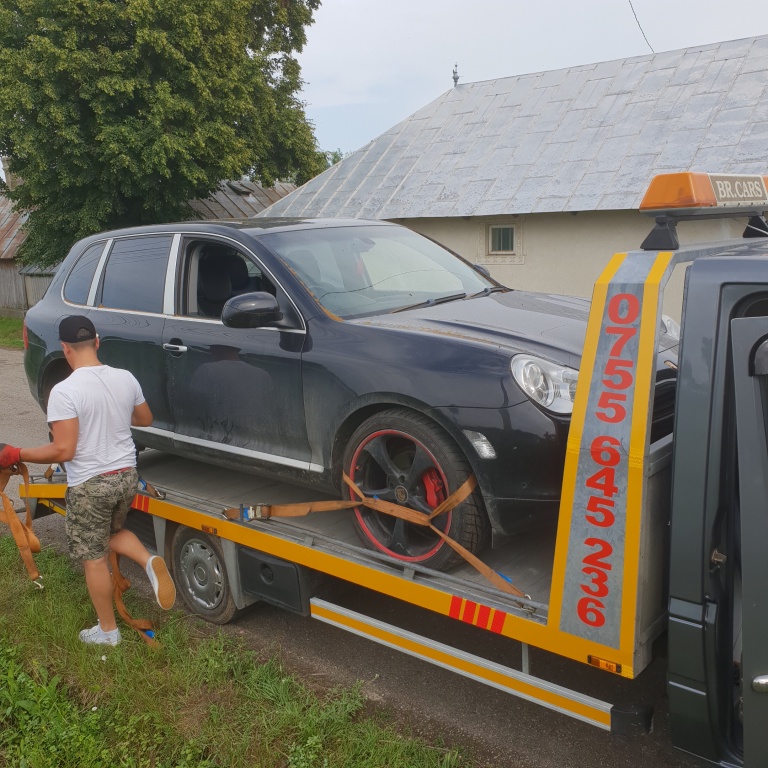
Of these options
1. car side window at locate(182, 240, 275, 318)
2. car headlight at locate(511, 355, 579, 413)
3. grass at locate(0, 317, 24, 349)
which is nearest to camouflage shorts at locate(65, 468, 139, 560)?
car side window at locate(182, 240, 275, 318)

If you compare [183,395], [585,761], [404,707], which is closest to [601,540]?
[585,761]

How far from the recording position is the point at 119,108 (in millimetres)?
14977

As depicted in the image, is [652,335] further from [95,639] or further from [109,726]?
[95,639]

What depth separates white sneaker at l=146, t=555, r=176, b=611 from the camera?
3.88 meters

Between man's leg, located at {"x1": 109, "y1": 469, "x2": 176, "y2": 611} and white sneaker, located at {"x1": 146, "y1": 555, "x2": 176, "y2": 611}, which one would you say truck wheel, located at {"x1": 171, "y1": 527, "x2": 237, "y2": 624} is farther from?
white sneaker, located at {"x1": 146, "y1": 555, "x2": 176, "y2": 611}

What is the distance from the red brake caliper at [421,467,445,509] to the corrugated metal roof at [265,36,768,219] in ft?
33.8

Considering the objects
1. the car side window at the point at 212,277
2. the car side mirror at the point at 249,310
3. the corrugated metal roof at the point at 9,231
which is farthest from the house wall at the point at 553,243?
the corrugated metal roof at the point at 9,231

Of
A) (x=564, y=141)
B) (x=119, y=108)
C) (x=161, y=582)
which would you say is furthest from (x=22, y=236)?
(x=161, y=582)

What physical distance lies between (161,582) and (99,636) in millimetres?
523

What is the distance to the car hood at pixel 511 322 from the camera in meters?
3.23

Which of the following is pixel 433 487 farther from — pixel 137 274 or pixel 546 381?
pixel 137 274

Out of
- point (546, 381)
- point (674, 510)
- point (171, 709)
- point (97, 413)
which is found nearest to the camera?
point (674, 510)

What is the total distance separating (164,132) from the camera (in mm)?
15055

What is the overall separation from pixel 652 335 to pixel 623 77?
1475 centimetres
